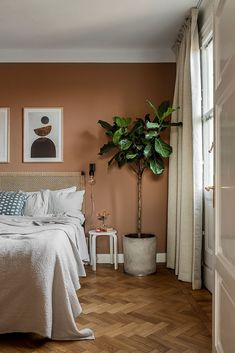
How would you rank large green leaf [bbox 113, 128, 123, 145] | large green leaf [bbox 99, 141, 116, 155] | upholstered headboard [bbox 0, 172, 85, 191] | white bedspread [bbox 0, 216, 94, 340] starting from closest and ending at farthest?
white bedspread [bbox 0, 216, 94, 340] < large green leaf [bbox 113, 128, 123, 145] < large green leaf [bbox 99, 141, 116, 155] < upholstered headboard [bbox 0, 172, 85, 191]

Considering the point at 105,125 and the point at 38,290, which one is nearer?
the point at 38,290

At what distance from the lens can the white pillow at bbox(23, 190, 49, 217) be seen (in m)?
4.32

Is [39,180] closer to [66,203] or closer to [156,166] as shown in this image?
[66,203]

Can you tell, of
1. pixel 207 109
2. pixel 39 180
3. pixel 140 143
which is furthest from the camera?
pixel 39 180

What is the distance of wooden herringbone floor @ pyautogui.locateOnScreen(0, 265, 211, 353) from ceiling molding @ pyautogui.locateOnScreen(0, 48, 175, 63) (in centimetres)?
282

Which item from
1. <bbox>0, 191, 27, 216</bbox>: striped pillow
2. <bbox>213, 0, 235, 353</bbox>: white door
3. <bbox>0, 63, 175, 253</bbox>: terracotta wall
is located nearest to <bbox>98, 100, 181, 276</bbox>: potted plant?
<bbox>0, 63, 175, 253</bbox>: terracotta wall

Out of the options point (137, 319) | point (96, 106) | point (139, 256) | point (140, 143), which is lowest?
point (137, 319)

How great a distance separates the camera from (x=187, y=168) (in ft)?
13.4

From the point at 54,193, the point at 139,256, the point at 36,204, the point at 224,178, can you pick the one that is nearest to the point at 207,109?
the point at 139,256

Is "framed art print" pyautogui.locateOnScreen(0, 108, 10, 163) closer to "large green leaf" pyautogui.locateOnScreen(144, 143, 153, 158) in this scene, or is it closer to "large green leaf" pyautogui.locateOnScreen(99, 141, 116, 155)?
"large green leaf" pyautogui.locateOnScreen(99, 141, 116, 155)

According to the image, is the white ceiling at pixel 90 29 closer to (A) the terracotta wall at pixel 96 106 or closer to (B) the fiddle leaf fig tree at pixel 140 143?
(A) the terracotta wall at pixel 96 106

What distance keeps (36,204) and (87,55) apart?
211 centimetres

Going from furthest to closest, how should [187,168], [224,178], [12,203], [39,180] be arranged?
[39,180], [12,203], [187,168], [224,178]

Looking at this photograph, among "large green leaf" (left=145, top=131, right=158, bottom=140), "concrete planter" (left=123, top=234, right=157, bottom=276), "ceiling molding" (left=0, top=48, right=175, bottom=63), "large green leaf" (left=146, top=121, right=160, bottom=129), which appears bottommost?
"concrete planter" (left=123, top=234, right=157, bottom=276)
